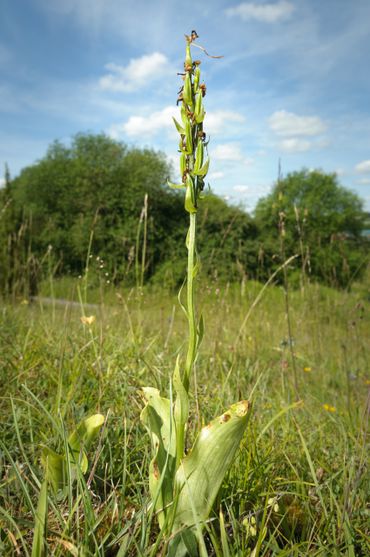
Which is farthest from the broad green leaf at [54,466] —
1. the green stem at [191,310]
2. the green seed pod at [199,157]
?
the green seed pod at [199,157]

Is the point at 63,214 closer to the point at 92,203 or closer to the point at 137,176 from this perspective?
the point at 92,203

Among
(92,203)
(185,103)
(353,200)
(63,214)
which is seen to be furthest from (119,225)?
(185,103)

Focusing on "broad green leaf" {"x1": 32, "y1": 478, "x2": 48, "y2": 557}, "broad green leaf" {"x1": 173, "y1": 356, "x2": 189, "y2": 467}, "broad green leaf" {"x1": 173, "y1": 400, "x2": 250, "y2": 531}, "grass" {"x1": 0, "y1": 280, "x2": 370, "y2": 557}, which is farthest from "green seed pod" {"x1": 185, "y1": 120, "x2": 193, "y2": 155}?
"broad green leaf" {"x1": 32, "y1": 478, "x2": 48, "y2": 557}

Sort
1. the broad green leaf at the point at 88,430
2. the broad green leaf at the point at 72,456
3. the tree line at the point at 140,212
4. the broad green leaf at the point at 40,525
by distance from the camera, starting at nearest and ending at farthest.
Answer: the broad green leaf at the point at 40,525, the broad green leaf at the point at 72,456, the broad green leaf at the point at 88,430, the tree line at the point at 140,212

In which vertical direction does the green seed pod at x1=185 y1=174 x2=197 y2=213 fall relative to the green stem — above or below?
above

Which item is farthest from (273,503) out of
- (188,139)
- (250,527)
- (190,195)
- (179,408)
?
(188,139)

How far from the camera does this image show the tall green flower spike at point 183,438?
1130 millimetres

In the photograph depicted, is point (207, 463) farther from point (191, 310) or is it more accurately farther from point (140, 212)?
point (140, 212)

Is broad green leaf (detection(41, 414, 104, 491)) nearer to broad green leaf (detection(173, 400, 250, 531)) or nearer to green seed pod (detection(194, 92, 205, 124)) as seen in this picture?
broad green leaf (detection(173, 400, 250, 531))

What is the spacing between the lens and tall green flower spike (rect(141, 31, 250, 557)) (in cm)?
113

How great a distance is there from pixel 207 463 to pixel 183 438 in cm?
10

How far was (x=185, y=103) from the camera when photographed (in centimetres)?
119

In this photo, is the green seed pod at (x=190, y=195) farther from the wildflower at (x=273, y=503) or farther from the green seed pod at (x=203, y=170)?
the wildflower at (x=273, y=503)

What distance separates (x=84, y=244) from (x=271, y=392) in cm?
1128
